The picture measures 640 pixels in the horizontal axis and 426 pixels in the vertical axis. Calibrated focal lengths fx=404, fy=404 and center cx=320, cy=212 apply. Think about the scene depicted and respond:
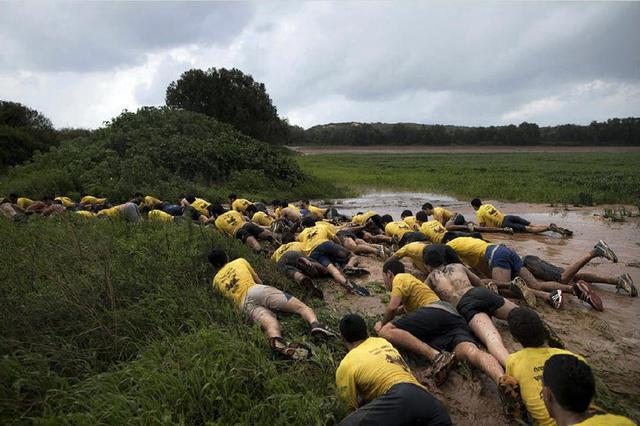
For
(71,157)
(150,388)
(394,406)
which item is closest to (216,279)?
(150,388)

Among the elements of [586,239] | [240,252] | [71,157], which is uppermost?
[71,157]

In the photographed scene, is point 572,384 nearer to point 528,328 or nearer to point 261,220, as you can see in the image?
point 528,328

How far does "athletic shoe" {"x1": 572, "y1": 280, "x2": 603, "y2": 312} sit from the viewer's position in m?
5.37

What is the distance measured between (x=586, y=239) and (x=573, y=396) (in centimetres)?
880

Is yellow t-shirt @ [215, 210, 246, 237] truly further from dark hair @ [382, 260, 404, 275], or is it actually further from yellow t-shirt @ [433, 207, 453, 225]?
yellow t-shirt @ [433, 207, 453, 225]

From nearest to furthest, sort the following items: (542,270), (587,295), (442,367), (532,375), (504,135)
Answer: (532,375), (442,367), (587,295), (542,270), (504,135)

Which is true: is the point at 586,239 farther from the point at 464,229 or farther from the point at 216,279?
the point at 216,279

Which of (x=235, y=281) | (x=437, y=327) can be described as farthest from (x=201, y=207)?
(x=437, y=327)

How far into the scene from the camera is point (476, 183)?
859 inches

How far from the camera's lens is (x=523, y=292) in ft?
18.0

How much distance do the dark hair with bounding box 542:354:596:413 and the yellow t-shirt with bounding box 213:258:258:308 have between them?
11.7 feet

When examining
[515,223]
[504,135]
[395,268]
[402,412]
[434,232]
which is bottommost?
[515,223]

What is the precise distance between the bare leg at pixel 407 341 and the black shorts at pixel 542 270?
10.5 feet

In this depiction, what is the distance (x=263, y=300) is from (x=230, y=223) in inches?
184
